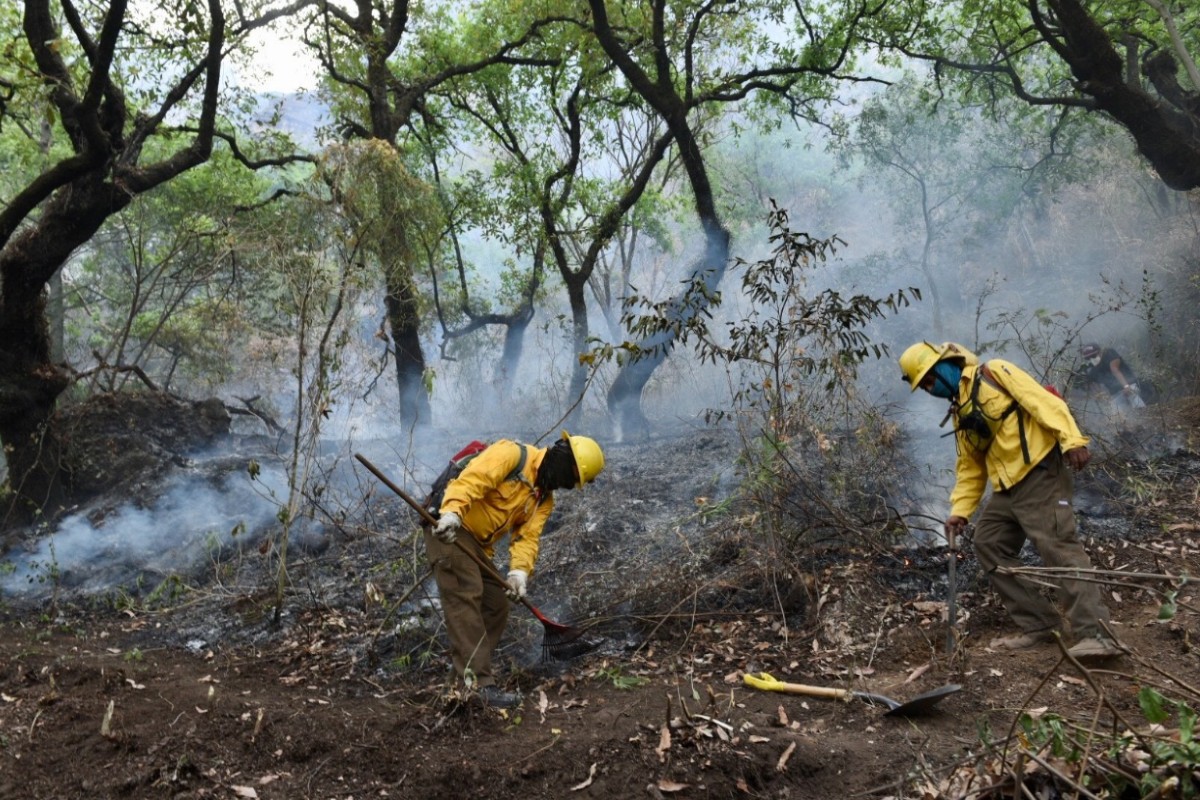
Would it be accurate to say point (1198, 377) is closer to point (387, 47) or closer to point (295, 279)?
point (295, 279)

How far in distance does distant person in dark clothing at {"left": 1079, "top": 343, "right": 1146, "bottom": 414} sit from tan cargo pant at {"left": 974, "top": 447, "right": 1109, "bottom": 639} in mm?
5605

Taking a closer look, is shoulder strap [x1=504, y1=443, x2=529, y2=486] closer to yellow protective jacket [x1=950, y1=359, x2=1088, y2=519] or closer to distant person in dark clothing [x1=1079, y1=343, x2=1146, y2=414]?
yellow protective jacket [x1=950, y1=359, x2=1088, y2=519]

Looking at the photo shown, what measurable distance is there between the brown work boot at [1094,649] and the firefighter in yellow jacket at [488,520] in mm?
2511

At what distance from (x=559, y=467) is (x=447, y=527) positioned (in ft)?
2.34

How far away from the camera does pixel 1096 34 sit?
8.43 metres

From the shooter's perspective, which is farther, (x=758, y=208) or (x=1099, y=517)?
(x=758, y=208)

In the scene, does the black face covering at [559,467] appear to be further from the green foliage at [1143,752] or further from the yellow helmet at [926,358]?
the green foliage at [1143,752]

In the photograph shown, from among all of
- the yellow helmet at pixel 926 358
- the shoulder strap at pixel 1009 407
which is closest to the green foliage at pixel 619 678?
the yellow helmet at pixel 926 358

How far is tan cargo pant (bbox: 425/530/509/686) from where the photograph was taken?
4.51 metres

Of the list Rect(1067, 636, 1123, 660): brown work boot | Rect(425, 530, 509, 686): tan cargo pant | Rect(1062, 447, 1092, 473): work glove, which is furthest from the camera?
Answer: Rect(425, 530, 509, 686): tan cargo pant

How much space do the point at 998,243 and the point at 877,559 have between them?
18.0 m

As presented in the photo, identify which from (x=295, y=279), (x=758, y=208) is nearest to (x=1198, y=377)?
(x=295, y=279)

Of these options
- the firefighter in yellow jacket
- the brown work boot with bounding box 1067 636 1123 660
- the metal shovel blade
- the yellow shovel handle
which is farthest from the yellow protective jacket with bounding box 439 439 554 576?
the brown work boot with bounding box 1067 636 1123 660

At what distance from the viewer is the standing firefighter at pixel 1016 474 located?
416 centimetres
